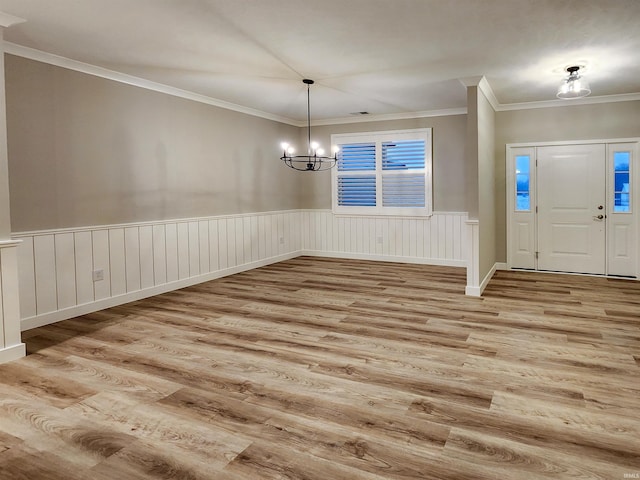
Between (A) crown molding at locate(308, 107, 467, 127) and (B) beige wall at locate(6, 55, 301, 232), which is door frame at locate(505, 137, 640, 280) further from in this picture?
(B) beige wall at locate(6, 55, 301, 232)

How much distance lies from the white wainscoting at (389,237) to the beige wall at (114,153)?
1.78 meters

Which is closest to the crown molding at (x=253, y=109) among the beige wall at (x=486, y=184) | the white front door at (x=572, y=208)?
the beige wall at (x=486, y=184)

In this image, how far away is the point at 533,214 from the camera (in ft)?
22.3

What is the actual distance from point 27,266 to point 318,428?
330 centimetres

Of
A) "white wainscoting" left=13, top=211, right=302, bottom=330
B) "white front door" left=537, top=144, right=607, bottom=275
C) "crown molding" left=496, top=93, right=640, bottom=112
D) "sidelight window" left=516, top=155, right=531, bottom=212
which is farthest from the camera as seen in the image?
"sidelight window" left=516, top=155, right=531, bottom=212

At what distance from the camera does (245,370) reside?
3.16 m

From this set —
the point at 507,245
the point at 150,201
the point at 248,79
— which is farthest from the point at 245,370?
the point at 507,245

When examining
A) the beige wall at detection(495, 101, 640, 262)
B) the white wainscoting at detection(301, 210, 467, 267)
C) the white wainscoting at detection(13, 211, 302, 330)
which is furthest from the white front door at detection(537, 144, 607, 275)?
the white wainscoting at detection(13, 211, 302, 330)

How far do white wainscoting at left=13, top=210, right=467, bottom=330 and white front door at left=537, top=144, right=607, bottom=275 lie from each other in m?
1.23

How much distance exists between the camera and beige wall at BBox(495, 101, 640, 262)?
6188mm

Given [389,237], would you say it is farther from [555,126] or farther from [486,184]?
[555,126]

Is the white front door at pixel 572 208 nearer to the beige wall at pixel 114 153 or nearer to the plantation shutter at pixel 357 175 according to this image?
the plantation shutter at pixel 357 175

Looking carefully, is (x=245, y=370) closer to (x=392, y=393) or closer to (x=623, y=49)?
(x=392, y=393)

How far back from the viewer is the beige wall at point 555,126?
6.19 metres
